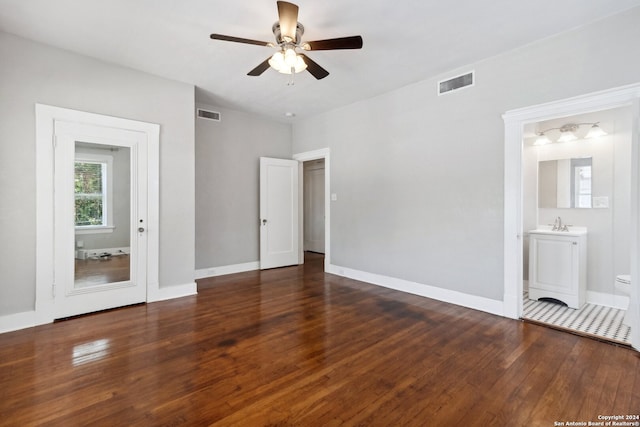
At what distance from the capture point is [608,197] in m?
3.89

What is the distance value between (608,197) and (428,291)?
2581 millimetres

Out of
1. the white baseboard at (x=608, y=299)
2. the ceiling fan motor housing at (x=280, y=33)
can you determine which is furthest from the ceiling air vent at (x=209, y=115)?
the white baseboard at (x=608, y=299)

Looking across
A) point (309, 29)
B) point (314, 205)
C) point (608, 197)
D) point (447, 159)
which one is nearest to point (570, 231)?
point (608, 197)

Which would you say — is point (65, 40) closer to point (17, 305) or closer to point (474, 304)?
point (17, 305)

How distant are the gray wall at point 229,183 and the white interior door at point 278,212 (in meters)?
0.16

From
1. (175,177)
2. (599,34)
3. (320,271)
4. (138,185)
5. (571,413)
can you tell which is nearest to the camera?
(571,413)

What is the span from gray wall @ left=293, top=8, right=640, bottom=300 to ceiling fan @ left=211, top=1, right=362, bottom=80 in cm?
148

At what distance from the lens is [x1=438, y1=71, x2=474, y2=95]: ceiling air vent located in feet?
12.3

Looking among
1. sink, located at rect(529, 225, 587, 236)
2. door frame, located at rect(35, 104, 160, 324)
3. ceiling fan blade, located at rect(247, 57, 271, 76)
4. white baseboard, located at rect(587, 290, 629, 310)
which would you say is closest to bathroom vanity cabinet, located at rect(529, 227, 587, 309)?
sink, located at rect(529, 225, 587, 236)

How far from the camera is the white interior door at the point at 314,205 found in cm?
822

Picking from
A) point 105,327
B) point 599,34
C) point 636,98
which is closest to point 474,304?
point 636,98

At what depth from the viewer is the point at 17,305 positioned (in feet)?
10.4

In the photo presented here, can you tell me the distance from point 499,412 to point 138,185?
4384mm

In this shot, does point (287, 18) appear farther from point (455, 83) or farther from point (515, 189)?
point (515, 189)
